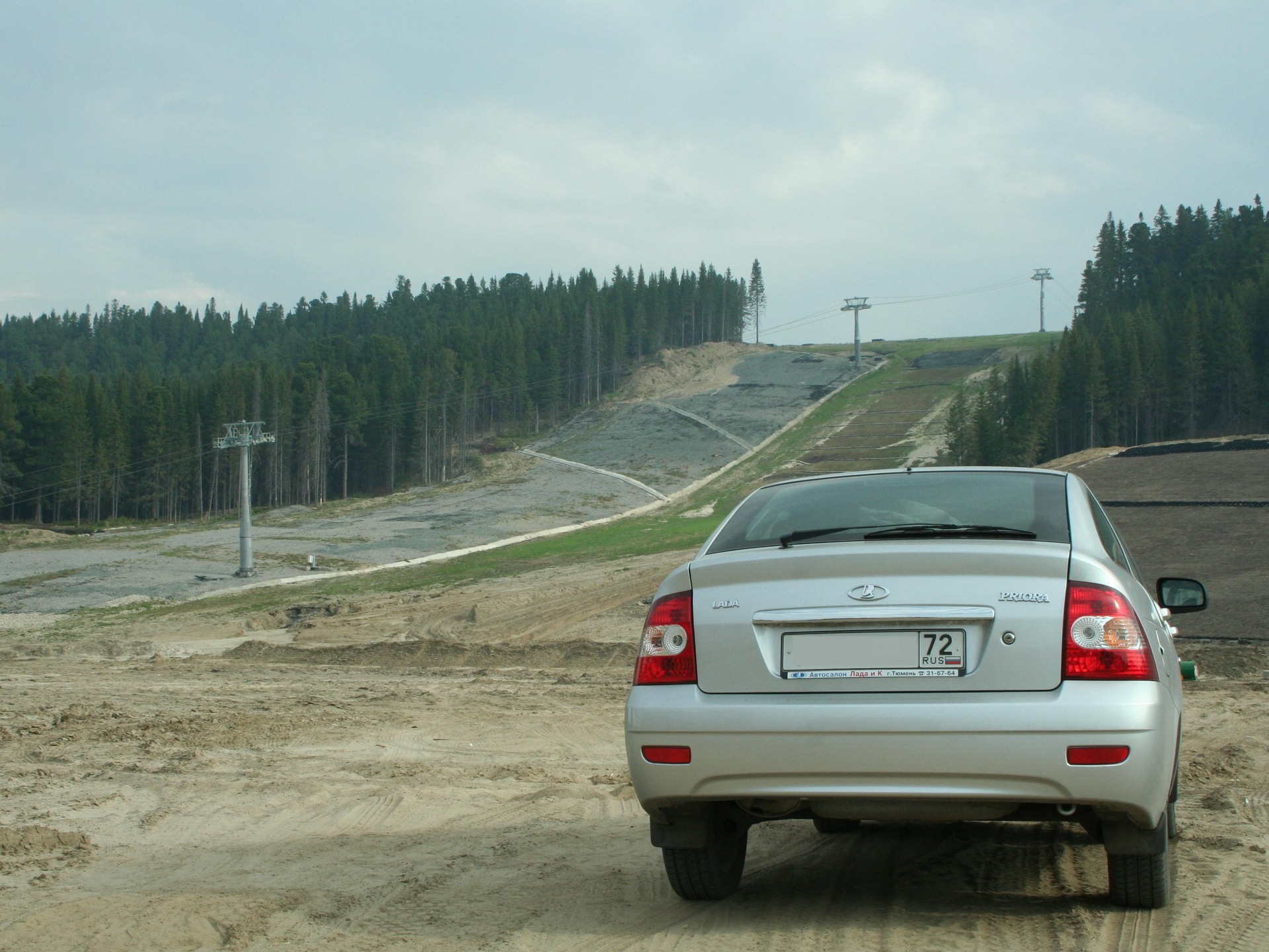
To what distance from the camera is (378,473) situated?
349 ft

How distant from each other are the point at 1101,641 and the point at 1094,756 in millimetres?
407

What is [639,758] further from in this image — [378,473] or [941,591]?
[378,473]

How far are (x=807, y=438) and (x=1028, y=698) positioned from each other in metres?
85.4

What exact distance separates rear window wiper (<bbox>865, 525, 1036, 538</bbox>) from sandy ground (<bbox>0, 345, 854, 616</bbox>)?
35068mm

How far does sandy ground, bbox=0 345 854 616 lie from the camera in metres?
40.1

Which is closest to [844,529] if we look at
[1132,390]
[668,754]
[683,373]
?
[668,754]

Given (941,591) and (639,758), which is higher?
(941,591)

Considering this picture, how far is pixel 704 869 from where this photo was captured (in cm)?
457

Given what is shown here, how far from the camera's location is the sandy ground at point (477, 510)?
131 feet

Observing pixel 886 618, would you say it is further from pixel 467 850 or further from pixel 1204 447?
pixel 1204 447

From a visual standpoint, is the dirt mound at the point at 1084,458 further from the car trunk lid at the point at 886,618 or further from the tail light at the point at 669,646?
the tail light at the point at 669,646

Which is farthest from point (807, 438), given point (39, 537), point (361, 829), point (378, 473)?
point (361, 829)

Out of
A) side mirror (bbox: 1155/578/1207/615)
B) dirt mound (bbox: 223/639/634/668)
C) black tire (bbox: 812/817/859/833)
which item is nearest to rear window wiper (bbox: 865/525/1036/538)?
side mirror (bbox: 1155/578/1207/615)

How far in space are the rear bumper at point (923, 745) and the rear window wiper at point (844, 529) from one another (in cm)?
75
